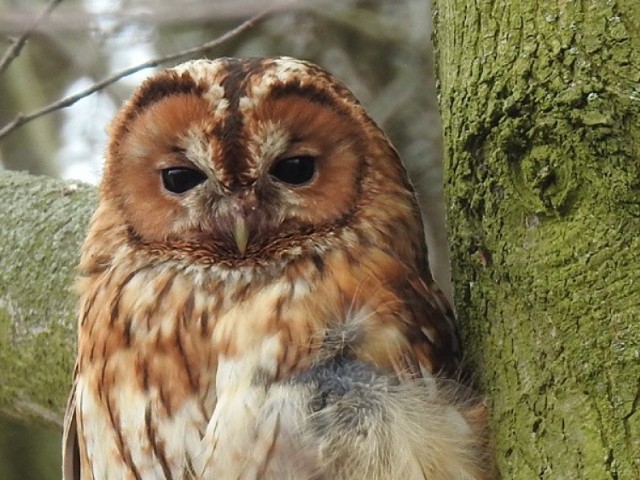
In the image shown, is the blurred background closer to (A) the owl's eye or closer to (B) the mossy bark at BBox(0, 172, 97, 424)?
(B) the mossy bark at BBox(0, 172, 97, 424)

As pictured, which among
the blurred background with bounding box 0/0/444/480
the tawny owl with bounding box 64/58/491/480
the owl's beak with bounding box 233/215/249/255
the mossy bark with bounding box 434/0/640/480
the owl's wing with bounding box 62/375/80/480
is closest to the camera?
the mossy bark with bounding box 434/0/640/480

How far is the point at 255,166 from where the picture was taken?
4.63 feet

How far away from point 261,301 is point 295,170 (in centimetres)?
22

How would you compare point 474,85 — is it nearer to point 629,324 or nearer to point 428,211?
point 629,324

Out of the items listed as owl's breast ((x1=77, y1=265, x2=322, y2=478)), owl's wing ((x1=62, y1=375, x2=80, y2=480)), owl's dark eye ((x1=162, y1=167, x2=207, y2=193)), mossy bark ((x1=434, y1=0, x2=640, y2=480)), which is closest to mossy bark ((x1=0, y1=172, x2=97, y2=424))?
owl's wing ((x1=62, y1=375, x2=80, y2=480))

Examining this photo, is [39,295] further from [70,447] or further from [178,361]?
[178,361]

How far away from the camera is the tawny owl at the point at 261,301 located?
1260 mm

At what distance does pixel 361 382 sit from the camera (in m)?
1.27

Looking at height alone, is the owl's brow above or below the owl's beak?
above

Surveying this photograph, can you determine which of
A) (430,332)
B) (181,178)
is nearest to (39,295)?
(181,178)

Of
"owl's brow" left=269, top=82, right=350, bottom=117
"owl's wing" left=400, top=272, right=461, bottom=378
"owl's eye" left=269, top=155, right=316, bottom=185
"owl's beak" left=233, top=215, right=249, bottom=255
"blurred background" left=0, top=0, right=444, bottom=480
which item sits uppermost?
"blurred background" left=0, top=0, right=444, bottom=480

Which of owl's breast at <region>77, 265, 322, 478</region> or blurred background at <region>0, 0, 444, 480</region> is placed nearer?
owl's breast at <region>77, 265, 322, 478</region>

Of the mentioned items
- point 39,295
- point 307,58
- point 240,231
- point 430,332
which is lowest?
point 430,332

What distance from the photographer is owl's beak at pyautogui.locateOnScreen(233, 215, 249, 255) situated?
1.41m
